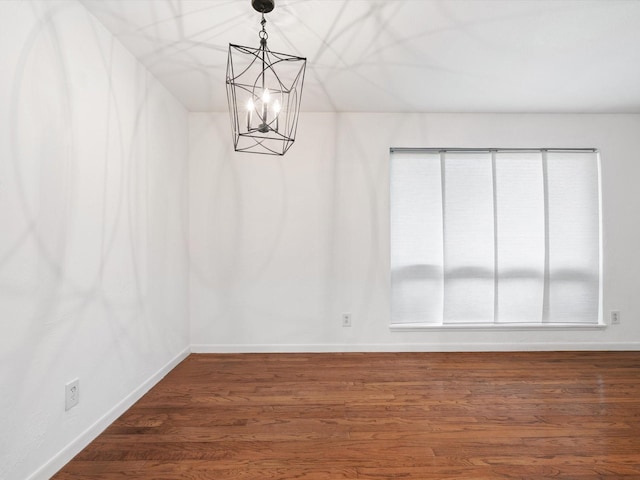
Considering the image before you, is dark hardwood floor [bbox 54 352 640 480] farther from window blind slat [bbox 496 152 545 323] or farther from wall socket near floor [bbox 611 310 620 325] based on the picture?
window blind slat [bbox 496 152 545 323]

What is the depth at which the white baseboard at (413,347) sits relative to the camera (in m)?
3.34

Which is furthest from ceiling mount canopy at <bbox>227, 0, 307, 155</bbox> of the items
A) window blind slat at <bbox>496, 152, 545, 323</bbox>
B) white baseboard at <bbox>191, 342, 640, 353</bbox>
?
window blind slat at <bbox>496, 152, 545, 323</bbox>

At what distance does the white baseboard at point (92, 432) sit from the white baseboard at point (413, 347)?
0.69m

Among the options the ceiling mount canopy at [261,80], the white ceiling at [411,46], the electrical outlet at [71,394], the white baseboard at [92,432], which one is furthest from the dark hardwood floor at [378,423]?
the white ceiling at [411,46]

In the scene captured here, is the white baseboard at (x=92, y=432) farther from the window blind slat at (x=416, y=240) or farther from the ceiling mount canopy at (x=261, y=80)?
the window blind slat at (x=416, y=240)

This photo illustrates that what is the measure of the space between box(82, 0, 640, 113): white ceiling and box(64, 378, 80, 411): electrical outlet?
1.95 metres

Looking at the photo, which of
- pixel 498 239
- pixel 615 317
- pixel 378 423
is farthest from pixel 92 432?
pixel 615 317

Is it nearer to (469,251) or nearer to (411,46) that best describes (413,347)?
(469,251)

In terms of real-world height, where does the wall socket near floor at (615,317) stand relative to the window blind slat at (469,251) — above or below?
below

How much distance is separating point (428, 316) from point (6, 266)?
10.3 ft

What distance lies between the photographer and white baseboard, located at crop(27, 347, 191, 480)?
5.10 feet

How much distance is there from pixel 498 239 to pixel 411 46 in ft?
6.70

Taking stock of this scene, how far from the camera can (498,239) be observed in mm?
3389

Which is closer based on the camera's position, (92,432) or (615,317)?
(92,432)
